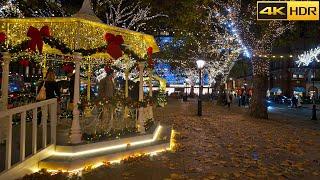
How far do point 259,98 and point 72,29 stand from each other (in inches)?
624

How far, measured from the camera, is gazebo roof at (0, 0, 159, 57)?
995 centimetres

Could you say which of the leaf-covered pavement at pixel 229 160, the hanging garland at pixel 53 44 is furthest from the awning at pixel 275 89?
the hanging garland at pixel 53 44

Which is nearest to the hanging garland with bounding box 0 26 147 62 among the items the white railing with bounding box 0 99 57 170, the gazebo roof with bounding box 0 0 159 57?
the gazebo roof with bounding box 0 0 159 57

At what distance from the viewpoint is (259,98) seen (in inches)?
925

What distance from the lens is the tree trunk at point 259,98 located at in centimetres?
2342

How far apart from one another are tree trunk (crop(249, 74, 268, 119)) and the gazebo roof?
13398mm

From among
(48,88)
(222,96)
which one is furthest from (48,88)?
(222,96)

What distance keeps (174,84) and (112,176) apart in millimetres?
78220

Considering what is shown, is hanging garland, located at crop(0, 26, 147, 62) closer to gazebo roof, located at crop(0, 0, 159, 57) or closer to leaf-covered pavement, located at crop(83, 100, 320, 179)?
gazebo roof, located at crop(0, 0, 159, 57)

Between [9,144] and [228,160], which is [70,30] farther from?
[228,160]

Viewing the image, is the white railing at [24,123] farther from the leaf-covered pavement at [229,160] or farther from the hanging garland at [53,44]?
the hanging garland at [53,44]

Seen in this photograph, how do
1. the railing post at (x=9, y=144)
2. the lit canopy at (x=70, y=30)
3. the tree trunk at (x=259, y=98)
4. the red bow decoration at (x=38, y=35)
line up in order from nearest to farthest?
the railing post at (x=9, y=144) < the red bow decoration at (x=38, y=35) < the lit canopy at (x=70, y=30) < the tree trunk at (x=259, y=98)

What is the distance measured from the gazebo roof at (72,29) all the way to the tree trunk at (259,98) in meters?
13.4

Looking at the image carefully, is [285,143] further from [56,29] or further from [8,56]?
[8,56]
